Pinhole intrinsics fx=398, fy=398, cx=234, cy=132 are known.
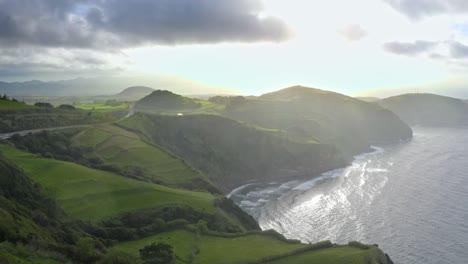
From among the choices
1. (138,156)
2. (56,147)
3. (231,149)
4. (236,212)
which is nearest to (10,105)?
(56,147)

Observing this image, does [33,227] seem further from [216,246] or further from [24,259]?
[216,246]

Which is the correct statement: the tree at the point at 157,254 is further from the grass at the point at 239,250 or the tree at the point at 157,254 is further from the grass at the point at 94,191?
the grass at the point at 94,191

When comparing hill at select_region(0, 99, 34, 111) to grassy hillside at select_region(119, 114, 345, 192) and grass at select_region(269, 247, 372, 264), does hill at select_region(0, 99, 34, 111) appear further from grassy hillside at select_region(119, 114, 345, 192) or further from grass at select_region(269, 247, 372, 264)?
grass at select_region(269, 247, 372, 264)

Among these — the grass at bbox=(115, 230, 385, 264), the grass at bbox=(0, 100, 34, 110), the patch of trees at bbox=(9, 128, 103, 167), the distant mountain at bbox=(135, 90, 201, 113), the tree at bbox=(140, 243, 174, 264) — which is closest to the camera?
the tree at bbox=(140, 243, 174, 264)

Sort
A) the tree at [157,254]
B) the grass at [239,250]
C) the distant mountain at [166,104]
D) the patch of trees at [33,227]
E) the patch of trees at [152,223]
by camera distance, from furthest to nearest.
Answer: the distant mountain at [166,104] → the patch of trees at [152,223] → the grass at [239,250] → the tree at [157,254] → the patch of trees at [33,227]

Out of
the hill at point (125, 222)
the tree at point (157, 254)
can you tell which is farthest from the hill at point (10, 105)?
the tree at point (157, 254)

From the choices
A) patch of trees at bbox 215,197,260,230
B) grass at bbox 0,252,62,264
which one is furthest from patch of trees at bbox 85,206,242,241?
grass at bbox 0,252,62,264
